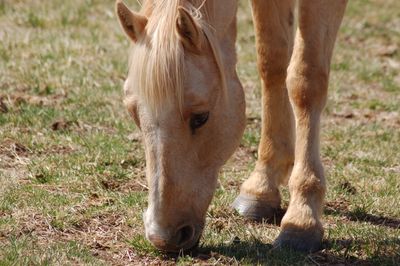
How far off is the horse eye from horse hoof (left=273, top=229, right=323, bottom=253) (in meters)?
0.69

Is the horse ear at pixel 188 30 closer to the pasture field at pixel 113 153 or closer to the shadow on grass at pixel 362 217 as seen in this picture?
the pasture field at pixel 113 153

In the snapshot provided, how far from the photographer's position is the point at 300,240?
4422 mm

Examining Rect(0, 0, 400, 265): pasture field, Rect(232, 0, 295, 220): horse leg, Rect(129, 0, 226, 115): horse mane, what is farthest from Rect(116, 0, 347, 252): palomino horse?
Rect(232, 0, 295, 220): horse leg

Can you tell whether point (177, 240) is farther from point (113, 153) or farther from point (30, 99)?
point (30, 99)

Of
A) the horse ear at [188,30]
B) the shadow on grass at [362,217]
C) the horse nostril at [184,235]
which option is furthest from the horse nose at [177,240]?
the shadow on grass at [362,217]

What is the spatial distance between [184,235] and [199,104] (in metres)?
0.55

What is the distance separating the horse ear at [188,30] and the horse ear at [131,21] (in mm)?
203

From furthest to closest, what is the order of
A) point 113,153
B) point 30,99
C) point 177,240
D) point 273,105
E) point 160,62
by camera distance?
point 30,99 < point 113,153 < point 273,105 < point 177,240 < point 160,62

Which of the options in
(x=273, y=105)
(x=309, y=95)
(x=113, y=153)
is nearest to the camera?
(x=309, y=95)

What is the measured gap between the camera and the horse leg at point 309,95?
4.54 meters

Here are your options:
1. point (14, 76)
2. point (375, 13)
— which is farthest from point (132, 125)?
point (375, 13)

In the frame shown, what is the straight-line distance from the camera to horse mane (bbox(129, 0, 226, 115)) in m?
3.93

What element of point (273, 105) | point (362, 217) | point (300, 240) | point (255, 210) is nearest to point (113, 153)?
point (273, 105)

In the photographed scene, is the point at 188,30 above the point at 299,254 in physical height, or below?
above
